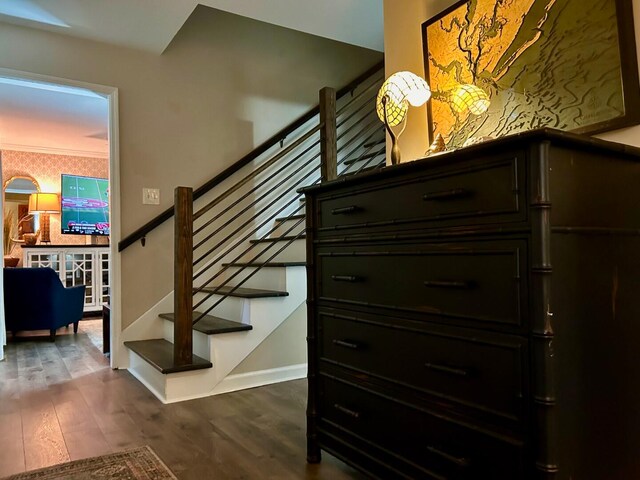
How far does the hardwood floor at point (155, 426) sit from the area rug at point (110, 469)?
56 mm

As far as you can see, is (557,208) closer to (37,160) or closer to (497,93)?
(497,93)

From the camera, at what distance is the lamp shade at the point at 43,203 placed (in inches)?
266

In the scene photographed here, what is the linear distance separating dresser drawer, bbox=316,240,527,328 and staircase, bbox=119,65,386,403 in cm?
125

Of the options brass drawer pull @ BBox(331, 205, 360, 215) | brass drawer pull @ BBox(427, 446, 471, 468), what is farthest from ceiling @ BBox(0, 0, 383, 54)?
brass drawer pull @ BBox(427, 446, 471, 468)

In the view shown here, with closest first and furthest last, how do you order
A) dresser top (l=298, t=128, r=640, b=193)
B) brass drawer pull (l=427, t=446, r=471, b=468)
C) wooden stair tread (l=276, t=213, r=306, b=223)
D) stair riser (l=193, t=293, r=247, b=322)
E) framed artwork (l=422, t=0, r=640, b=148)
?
dresser top (l=298, t=128, r=640, b=193), brass drawer pull (l=427, t=446, r=471, b=468), framed artwork (l=422, t=0, r=640, b=148), stair riser (l=193, t=293, r=247, b=322), wooden stair tread (l=276, t=213, r=306, b=223)

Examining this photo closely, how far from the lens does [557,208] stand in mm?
1062

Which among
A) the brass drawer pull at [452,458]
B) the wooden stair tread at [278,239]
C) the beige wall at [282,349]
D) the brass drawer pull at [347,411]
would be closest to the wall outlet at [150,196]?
the wooden stair tread at [278,239]

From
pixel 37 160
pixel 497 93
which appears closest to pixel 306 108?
pixel 497 93

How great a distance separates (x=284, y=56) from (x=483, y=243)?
3449 mm

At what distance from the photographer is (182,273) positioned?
2605 mm

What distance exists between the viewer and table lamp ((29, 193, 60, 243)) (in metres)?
6.75

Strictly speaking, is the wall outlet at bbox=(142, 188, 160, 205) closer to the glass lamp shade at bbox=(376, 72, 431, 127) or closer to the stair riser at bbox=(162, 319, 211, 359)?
the stair riser at bbox=(162, 319, 211, 359)

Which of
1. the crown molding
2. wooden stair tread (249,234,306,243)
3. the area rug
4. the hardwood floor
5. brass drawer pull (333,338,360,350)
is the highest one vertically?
the crown molding

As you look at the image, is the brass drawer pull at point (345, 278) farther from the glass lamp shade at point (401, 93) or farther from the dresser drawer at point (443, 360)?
the glass lamp shade at point (401, 93)
